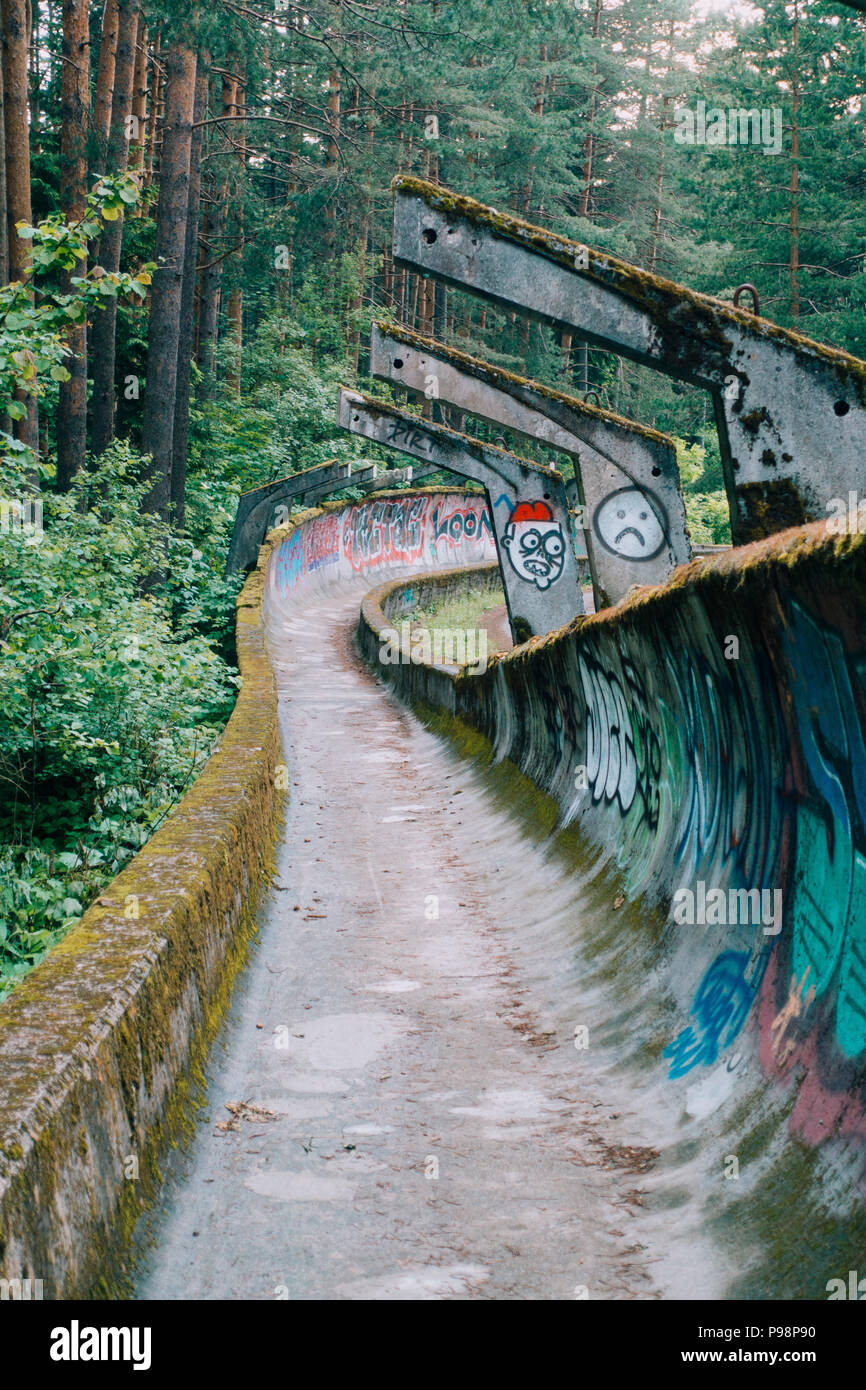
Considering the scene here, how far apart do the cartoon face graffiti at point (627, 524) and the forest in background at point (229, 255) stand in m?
4.37

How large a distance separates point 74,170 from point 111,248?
205 centimetres

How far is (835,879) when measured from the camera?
3.33 meters

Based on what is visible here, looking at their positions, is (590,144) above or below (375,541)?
above

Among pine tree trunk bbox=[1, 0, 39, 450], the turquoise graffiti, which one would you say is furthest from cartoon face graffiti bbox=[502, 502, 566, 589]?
the turquoise graffiti

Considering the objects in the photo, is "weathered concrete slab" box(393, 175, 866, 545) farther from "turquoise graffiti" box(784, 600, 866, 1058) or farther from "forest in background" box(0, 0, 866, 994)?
"turquoise graffiti" box(784, 600, 866, 1058)

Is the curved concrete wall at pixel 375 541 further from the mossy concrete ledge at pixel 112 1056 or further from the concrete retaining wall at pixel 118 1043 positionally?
the mossy concrete ledge at pixel 112 1056

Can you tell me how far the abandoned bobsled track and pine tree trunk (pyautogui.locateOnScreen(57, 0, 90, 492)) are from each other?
12705 millimetres

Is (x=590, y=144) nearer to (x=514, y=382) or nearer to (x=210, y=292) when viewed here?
(x=210, y=292)

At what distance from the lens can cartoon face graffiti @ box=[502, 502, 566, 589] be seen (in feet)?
49.7

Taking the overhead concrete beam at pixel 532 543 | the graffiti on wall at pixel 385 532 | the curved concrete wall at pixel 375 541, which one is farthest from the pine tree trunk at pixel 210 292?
the overhead concrete beam at pixel 532 543

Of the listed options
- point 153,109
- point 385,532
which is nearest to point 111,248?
point 153,109

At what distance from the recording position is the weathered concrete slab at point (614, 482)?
12406mm

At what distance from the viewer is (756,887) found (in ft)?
13.1

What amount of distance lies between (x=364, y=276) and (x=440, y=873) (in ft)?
121
